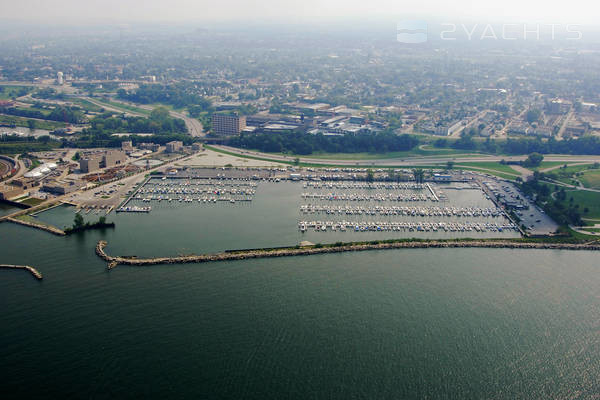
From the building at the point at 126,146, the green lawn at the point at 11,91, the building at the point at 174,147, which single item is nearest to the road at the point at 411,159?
the building at the point at 174,147

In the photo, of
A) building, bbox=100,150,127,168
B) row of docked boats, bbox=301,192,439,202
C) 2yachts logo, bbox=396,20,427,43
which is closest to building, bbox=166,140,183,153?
building, bbox=100,150,127,168

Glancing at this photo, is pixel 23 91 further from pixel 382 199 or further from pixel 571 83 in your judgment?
pixel 571 83

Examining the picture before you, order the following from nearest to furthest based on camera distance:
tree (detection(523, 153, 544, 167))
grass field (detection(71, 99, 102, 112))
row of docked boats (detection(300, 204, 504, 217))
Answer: row of docked boats (detection(300, 204, 504, 217))
tree (detection(523, 153, 544, 167))
grass field (detection(71, 99, 102, 112))

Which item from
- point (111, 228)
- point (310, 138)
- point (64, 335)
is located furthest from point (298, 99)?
point (64, 335)

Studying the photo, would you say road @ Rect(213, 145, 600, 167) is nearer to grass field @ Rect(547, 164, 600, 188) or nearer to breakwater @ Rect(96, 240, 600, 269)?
grass field @ Rect(547, 164, 600, 188)

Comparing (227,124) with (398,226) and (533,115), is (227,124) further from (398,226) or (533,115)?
(533,115)

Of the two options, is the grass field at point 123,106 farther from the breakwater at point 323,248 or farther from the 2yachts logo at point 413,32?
the 2yachts logo at point 413,32
